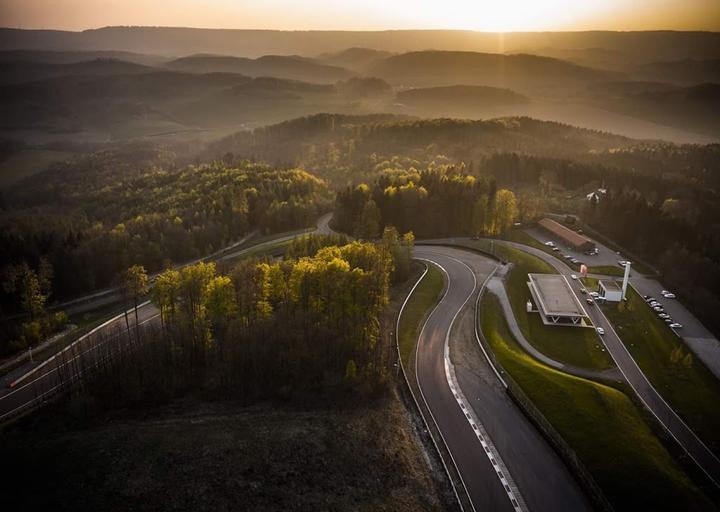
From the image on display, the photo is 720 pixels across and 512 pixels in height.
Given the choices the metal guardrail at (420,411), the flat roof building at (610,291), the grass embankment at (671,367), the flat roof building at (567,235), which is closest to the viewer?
the metal guardrail at (420,411)

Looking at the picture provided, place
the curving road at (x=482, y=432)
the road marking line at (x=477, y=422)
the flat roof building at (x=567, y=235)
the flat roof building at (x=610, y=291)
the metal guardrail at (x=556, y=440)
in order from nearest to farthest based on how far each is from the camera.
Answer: the road marking line at (x=477, y=422) < the metal guardrail at (x=556, y=440) < the curving road at (x=482, y=432) < the flat roof building at (x=610, y=291) < the flat roof building at (x=567, y=235)

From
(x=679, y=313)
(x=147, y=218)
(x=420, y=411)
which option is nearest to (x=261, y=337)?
(x=420, y=411)

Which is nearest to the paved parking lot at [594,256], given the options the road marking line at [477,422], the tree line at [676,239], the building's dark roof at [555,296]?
the tree line at [676,239]

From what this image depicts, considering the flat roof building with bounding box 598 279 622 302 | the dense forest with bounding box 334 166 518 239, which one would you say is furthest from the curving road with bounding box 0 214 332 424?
the flat roof building with bounding box 598 279 622 302

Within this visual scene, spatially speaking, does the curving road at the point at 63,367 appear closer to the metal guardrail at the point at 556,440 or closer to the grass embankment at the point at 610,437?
the metal guardrail at the point at 556,440

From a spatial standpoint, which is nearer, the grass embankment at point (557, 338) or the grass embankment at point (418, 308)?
the grass embankment at point (557, 338)

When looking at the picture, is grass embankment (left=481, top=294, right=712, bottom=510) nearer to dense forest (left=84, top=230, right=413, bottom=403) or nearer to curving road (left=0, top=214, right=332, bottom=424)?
dense forest (left=84, top=230, right=413, bottom=403)

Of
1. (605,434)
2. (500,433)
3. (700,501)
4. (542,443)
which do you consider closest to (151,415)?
(500,433)
